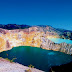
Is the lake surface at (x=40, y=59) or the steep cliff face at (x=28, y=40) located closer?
the lake surface at (x=40, y=59)

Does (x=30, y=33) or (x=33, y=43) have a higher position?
(x=30, y=33)

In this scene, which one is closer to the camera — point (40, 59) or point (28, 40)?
point (40, 59)

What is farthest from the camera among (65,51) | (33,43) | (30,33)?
(30,33)

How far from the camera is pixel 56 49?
71.8 metres

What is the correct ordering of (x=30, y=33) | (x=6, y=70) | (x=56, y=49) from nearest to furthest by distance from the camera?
1. (x=6, y=70)
2. (x=56, y=49)
3. (x=30, y=33)

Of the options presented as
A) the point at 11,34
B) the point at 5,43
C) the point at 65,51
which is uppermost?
the point at 11,34

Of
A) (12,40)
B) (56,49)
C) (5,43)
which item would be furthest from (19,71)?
(12,40)

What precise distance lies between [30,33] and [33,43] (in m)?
13.0

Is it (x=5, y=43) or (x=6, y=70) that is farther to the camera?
(x=5, y=43)

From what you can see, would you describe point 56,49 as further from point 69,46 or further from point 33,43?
point 33,43

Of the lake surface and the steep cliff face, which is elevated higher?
the steep cliff face

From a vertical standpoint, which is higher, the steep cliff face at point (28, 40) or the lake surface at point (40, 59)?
the steep cliff face at point (28, 40)

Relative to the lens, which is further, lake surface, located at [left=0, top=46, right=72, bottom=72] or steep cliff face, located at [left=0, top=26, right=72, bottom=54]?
steep cliff face, located at [left=0, top=26, right=72, bottom=54]

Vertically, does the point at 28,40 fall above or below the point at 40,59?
above
